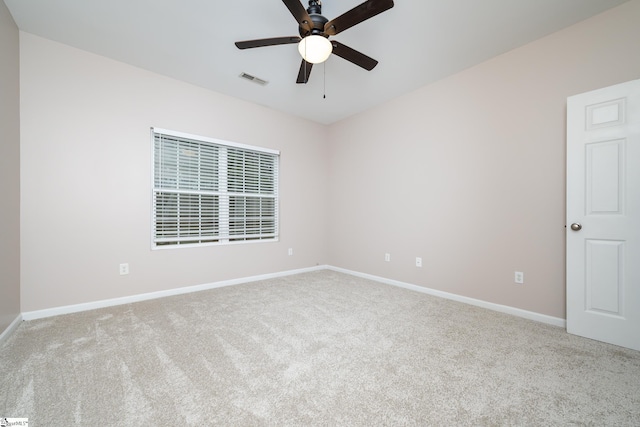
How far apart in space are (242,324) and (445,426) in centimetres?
175

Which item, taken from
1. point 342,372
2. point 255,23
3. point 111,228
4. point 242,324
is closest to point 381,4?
point 255,23

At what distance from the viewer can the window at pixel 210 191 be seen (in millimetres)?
3217

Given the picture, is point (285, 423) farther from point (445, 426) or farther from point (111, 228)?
point (111, 228)

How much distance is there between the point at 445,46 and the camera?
2.58 meters

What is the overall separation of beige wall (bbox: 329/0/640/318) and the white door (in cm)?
15

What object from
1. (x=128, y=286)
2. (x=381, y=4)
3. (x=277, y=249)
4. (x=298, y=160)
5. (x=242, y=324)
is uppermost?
(x=381, y=4)

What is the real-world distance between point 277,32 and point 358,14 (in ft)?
3.46

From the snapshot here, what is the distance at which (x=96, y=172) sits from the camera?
2.78 m

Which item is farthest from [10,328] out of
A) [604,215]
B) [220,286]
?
[604,215]

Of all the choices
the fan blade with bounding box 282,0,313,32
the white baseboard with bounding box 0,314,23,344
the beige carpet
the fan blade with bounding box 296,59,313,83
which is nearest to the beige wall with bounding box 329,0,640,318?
the beige carpet

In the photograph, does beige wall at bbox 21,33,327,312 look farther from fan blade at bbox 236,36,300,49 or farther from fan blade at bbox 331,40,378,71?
fan blade at bbox 331,40,378,71

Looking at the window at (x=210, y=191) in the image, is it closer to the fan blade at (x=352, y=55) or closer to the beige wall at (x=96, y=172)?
the beige wall at (x=96, y=172)

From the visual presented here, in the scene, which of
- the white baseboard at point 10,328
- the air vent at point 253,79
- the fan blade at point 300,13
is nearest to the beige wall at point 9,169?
the white baseboard at point 10,328

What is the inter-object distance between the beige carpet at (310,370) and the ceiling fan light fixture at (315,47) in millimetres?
2213
